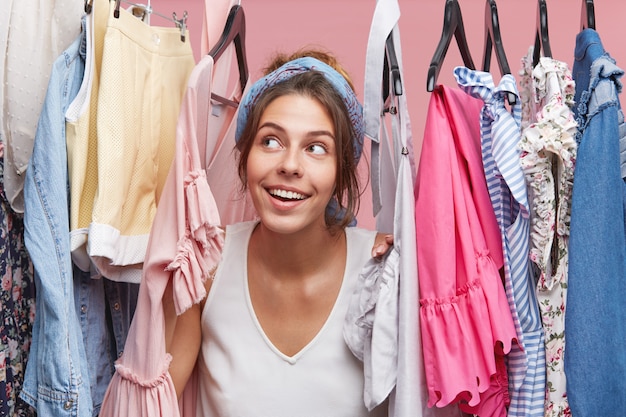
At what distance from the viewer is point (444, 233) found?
1.42 meters

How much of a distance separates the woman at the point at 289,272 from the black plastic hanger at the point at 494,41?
1.08 ft

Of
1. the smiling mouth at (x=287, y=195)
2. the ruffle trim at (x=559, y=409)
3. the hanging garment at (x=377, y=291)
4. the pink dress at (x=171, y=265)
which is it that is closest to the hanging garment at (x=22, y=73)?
the pink dress at (x=171, y=265)

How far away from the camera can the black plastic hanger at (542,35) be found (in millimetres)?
1547

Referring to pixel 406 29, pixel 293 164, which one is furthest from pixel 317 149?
pixel 406 29

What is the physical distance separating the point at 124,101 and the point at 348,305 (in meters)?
0.68

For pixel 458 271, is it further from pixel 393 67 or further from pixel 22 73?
pixel 22 73

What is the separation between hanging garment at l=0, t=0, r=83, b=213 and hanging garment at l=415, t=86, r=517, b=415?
0.83 m

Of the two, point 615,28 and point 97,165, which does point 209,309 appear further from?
point 615,28

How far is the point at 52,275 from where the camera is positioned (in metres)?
1.54

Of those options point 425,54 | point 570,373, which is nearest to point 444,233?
point 570,373

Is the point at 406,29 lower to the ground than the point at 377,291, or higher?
higher

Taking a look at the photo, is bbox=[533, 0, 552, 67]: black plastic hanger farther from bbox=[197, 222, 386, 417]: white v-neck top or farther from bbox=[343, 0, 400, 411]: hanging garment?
bbox=[197, 222, 386, 417]: white v-neck top

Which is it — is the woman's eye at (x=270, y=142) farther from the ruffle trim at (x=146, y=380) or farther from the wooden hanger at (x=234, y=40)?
the ruffle trim at (x=146, y=380)

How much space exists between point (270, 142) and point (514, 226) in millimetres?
555
